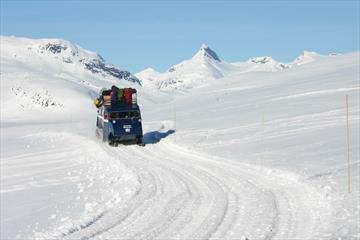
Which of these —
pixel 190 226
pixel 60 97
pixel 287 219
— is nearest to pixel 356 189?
pixel 287 219

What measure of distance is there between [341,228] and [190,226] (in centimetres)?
293

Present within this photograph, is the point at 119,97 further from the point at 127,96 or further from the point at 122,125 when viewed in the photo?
the point at 122,125

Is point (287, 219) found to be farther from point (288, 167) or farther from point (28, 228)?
point (288, 167)

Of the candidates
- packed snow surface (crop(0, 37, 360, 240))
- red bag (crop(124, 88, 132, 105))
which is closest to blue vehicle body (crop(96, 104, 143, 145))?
Result: packed snow surface (crop(0, 37, 360, 240))

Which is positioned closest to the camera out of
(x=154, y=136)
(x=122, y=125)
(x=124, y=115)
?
(x=122, y=125)

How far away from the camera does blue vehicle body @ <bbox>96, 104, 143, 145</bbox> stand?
89.9 ft

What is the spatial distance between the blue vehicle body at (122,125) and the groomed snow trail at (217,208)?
8607mm

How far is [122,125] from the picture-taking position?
27.6m

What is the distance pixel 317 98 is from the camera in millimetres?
42531

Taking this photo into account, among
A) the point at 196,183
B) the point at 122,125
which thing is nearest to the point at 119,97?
the point at 122,125

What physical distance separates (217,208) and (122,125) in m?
15.7

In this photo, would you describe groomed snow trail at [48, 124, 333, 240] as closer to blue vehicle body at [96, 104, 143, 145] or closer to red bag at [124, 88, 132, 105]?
blue vehicle body at [96, 104, 143, 145]

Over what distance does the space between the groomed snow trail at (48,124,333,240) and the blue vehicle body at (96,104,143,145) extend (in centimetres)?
861

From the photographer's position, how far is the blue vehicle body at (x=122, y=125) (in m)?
27.4
